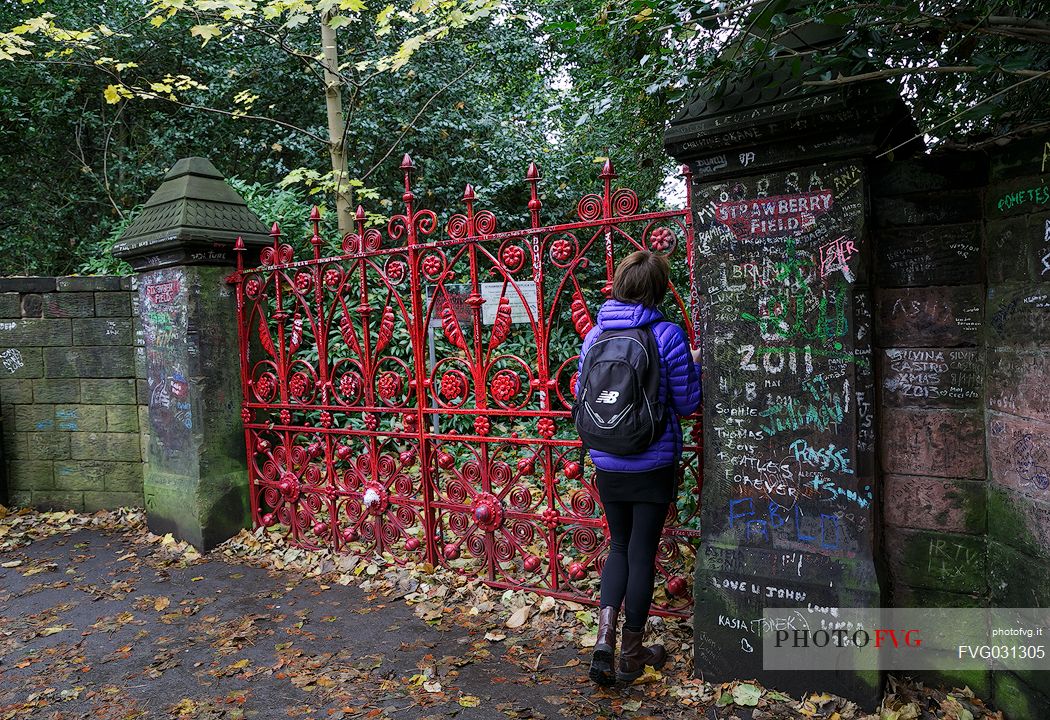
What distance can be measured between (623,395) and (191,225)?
3707 mm

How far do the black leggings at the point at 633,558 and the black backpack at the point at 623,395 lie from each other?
308 mm

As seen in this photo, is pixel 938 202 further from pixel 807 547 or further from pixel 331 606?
pixel 331 606

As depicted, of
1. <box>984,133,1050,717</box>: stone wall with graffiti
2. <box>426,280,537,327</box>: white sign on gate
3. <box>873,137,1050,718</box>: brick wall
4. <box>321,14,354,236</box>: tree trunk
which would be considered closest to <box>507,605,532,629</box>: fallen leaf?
<box>426,280,537,327</box>: white sign on gate

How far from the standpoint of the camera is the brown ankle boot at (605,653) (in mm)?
3205

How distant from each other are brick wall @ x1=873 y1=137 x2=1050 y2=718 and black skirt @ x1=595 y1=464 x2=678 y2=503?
887mm

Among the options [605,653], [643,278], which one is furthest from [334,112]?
[605,653]

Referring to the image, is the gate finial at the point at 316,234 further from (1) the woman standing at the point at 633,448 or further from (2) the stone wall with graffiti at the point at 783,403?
(2) the stone wall with graffiti at the point at 783,403

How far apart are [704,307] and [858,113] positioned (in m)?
0.97

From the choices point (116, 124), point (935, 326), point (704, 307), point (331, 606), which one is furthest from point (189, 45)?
point (935, 326)

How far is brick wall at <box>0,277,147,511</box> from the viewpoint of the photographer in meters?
6.18

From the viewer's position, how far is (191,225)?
5207 mm

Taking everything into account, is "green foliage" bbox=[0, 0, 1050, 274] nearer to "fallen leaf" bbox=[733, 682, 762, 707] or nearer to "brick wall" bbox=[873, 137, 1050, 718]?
"brick wall" bbox=[873, 137, 1050, 718]

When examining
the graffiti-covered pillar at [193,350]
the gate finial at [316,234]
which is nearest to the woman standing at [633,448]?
the gate finial at [316,234]

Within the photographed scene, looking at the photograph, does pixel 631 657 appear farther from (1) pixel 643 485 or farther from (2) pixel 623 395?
(2) pixel 623 395
